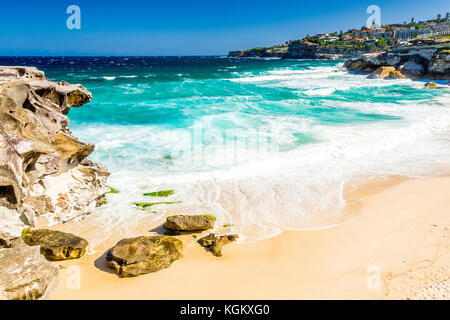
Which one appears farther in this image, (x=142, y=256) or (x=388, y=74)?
(x=388, y=74)

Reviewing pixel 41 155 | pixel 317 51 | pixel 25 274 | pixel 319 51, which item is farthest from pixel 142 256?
pixel 317 51

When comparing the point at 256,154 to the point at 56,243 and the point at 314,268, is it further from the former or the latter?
the point at 56,243

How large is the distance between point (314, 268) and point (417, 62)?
50024 millimetres

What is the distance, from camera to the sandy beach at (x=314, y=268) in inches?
176

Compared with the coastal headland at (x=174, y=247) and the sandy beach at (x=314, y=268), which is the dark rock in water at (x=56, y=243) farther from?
the sandy beach at (x=314, y=268)

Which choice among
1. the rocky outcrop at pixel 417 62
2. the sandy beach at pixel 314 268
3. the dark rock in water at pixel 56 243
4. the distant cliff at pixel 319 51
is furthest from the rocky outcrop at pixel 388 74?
the distant cliff at pixel 319 51

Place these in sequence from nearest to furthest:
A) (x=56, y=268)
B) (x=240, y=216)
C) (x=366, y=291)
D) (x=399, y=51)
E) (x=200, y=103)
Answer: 1. (x=366, y=291)
2. (x=56, y=268)
3. (x=240, y=216)
4. (x=200, y=103)
5. (x=399, y=51)

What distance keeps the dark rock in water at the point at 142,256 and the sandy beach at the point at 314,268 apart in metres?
0.12

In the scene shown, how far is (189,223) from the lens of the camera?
655cm

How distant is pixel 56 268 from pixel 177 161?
688 centimetres

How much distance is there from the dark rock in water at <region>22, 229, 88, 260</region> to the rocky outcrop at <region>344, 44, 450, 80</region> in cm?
4684

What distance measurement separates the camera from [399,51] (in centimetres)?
4969
